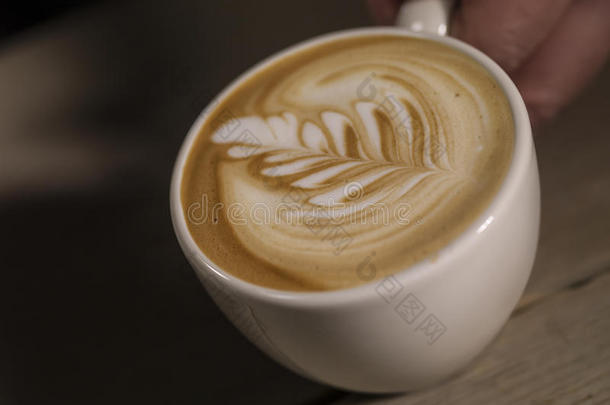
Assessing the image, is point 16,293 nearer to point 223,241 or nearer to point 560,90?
point 223,241

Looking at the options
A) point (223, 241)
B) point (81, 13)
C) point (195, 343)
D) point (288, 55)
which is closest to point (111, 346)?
point (195, 343)

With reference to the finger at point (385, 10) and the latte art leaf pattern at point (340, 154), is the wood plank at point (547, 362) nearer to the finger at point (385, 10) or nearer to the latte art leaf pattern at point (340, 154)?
the latte art leaf pattern at point (340, 154)

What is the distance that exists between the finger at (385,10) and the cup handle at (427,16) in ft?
0.50

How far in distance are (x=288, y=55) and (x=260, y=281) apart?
0.32 m

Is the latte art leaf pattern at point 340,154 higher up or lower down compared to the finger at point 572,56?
higher up

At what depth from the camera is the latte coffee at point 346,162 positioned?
1.59ft

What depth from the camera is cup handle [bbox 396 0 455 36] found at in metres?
0.71

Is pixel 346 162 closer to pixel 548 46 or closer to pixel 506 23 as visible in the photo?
pixel 506 23

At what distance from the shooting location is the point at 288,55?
0.71m

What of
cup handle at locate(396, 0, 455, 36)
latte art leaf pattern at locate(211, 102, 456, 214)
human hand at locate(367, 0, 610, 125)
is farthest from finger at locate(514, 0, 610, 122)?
latte art leaf pattern at locate(211, 102, 456, 214)

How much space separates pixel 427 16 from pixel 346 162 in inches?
9.6

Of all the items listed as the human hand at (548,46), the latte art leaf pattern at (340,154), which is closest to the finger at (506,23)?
the human hand at (548,46)

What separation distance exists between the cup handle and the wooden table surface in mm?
224

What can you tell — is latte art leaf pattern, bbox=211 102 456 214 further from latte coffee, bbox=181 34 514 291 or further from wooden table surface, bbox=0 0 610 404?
wooden table surface, bbox=0 0 610 404
